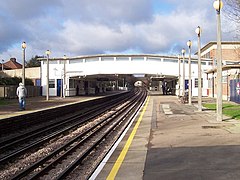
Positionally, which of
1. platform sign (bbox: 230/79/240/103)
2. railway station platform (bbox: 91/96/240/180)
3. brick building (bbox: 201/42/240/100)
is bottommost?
railway station platform (bbox: 91/96/240/180)

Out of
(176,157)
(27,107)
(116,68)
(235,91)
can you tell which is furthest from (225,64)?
(176,157)

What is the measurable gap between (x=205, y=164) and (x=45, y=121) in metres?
14.5

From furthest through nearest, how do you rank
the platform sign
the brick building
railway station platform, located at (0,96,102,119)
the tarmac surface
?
the brick building < the platform sign < railway station platform, located at (0,96,102,119) < the tarmac surface

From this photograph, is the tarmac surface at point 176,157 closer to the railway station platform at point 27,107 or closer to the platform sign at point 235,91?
the railway station platform at point 27,107

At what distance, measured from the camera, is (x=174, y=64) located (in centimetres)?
5622

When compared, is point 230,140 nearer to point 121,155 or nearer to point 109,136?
point 121,155

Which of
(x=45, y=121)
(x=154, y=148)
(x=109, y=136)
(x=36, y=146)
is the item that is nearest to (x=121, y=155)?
(x=154, y=148)

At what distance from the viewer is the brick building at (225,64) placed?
34219mm

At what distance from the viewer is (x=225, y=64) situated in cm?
4788

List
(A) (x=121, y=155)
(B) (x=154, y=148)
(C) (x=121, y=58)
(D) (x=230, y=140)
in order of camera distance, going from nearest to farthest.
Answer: (A) (x=121, y=155) < (B) (x=154, y=148) < (D) (x=230, y=140) < (C) (x=121, y=58)

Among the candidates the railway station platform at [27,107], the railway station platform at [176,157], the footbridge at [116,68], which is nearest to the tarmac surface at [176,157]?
the railway station platform at [176,157]

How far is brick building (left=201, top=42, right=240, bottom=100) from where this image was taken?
34.2 metres

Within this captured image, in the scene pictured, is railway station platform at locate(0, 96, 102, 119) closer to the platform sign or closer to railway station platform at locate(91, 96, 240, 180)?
railway station platform at locate(91, 96, 240, 180)

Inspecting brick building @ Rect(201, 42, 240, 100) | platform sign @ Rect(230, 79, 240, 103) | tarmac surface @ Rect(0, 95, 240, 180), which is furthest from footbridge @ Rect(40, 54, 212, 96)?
tarmac surface @ Rect(0, 95, 240, 180)
